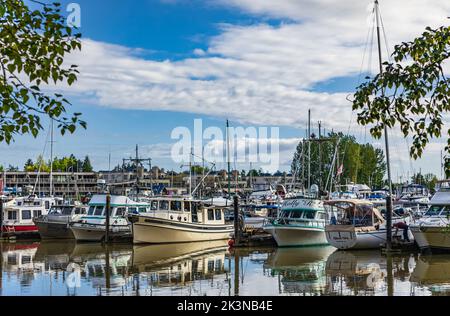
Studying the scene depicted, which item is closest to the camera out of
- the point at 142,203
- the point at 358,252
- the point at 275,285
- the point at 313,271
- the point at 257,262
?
the point at 275,285

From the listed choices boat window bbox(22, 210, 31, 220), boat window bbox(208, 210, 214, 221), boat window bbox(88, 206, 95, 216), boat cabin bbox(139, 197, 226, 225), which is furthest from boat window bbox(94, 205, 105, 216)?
boat window bbox(208, 210, 214, 221)

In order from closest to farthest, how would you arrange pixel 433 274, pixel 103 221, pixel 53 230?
1. pixel 433 274
2. pixel 103 221
3. pixel 53 230

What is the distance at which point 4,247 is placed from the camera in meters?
41.3

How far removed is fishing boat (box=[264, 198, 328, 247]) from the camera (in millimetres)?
37688

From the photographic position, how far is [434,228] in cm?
3188

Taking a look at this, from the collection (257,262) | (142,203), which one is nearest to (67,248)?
(142,203)

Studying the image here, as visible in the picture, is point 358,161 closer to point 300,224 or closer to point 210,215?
point 210,215

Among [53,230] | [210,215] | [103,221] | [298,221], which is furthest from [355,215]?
[53,230]

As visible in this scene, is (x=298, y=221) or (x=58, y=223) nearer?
(x=298, y=221)

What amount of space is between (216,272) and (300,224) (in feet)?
40.7

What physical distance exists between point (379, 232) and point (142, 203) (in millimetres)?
19543

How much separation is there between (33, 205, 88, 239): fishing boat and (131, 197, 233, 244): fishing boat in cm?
812

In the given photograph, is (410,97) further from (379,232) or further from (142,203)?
(142,203)
